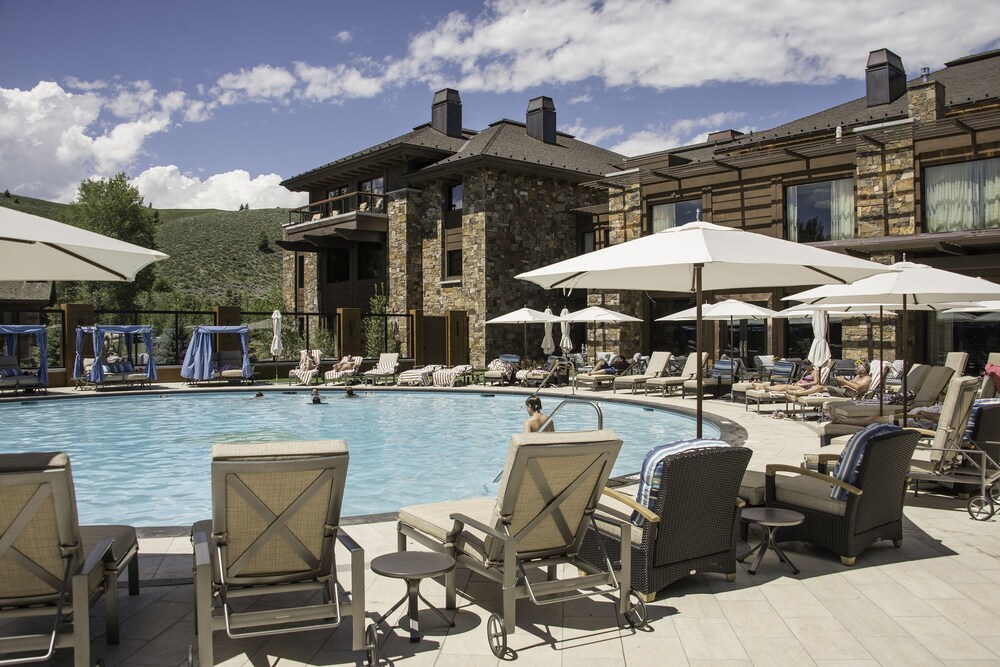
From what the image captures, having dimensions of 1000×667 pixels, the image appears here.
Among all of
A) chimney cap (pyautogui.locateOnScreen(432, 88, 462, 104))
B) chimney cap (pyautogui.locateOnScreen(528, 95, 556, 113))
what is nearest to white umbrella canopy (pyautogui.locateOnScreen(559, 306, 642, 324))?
chimney cap (pyautogui.locateOnScreen(528, 95, 556, 113))

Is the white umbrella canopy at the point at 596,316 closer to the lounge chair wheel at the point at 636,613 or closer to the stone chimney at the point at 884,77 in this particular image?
the stone chimney at the point at 884,77

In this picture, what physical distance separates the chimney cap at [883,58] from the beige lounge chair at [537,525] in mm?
23980

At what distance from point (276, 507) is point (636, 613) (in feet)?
6.37

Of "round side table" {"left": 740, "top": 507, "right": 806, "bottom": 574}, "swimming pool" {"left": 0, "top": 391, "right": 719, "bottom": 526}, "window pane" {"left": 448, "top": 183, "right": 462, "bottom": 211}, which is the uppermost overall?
"window pane" {"left": 448, "top": 183, "right": 462, "bottom": 211}

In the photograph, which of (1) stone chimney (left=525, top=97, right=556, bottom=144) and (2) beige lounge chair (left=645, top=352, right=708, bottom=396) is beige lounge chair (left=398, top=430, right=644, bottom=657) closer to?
(2) beige lounge chair (left=645, top=352, right=708, bottom=396)

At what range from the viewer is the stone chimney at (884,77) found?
74.4ft

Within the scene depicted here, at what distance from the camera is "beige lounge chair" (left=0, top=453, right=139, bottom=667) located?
294 centimetres

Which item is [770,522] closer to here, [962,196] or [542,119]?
[962,196]

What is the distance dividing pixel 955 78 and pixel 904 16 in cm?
247

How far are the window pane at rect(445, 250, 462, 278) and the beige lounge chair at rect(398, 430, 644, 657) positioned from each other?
2386 centimetres

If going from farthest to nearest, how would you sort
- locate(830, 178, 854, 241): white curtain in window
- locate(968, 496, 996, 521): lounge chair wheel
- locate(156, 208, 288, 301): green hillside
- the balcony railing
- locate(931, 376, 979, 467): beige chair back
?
locate(156, 208, 288, 301): green hillside → the balcony railing → locate(830, 178, 854, 241): white curtain in window → locate(931, 376, 979, 467): beige chair back → locate(968, 496, 996, 521): lounge chair wheel

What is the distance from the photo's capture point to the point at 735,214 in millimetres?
22344

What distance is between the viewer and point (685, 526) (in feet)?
13.5

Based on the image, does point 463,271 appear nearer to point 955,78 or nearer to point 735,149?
point 735,149
